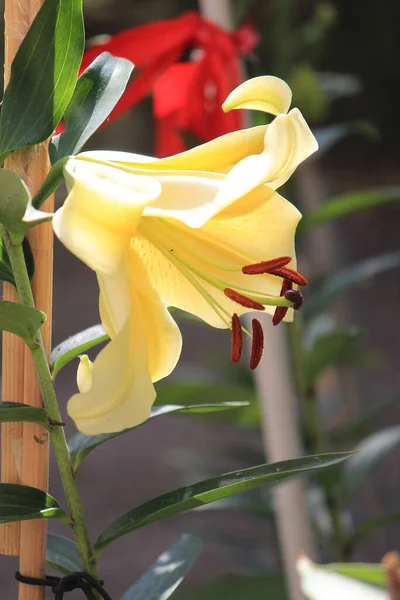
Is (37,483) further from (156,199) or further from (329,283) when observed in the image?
(329,283)

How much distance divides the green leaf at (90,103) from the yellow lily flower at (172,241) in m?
0.04

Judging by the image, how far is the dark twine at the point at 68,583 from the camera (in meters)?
0.41

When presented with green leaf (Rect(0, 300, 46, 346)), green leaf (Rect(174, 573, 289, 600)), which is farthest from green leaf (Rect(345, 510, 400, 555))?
green leaf (Rect(0, 300, 46, 346))

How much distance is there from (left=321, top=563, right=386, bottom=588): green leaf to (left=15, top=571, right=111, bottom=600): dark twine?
15 centimetres

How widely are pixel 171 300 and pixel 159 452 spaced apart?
221 cm

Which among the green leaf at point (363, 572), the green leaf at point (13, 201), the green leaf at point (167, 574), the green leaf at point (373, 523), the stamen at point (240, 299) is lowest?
the green leaf at point (373, 523)

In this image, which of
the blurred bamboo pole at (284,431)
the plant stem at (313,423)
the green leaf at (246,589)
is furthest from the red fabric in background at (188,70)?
the green leaf at (246,589)

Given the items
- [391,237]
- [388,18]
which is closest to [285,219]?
[388,18]

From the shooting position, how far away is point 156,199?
13.5 inches

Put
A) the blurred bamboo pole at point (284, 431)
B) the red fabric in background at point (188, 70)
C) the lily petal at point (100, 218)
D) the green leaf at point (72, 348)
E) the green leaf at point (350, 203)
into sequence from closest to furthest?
the lily petal at point (100, 218) < the green leaf at point (72, 348) < the red fabric in background at point (188, 70) < the blurred bamboo pole at point (284, 431) < the green leaf at point (350, 203)

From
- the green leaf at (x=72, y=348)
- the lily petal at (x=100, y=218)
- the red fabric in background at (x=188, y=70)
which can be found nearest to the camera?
the lily petal at (x=100, y=218)

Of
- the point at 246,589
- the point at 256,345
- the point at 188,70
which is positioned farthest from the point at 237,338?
the point at 246,589

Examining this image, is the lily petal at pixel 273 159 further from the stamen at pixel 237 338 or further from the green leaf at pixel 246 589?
the green leaf at pixel 246 589

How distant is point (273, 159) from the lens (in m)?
0.34
